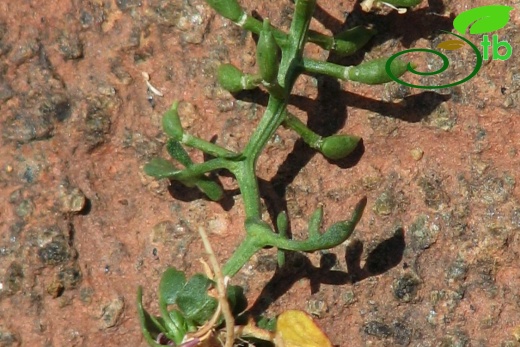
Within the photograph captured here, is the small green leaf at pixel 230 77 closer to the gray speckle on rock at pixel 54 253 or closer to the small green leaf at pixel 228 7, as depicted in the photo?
the small green leaf at pixel 228 7

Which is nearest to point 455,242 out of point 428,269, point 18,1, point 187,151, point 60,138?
point 428,269

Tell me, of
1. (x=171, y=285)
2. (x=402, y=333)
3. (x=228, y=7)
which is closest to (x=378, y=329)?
(x=402, y=333)

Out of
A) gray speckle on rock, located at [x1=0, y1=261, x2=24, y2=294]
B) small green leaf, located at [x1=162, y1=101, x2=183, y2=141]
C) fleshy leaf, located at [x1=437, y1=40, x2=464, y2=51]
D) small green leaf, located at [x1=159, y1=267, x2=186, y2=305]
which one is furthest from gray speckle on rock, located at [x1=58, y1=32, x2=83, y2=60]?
fleshy leaf, located at [x1=437, y1=40, x2=464, y2=51]

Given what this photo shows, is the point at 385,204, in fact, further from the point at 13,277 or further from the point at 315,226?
the point at 13,277

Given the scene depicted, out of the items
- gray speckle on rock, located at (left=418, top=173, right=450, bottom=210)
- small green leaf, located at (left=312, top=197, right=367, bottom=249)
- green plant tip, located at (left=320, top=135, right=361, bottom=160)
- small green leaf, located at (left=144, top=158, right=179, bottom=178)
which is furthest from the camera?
gray speckle on rock, located at (left=418, top=173, right=450, bottom=210)

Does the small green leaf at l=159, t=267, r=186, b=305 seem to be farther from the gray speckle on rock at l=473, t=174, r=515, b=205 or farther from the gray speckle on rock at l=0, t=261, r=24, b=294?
the gray speckle on rock at l=473, t=174, r=515, b=205

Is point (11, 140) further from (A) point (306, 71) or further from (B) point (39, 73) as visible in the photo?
(A) point (306, 71)
